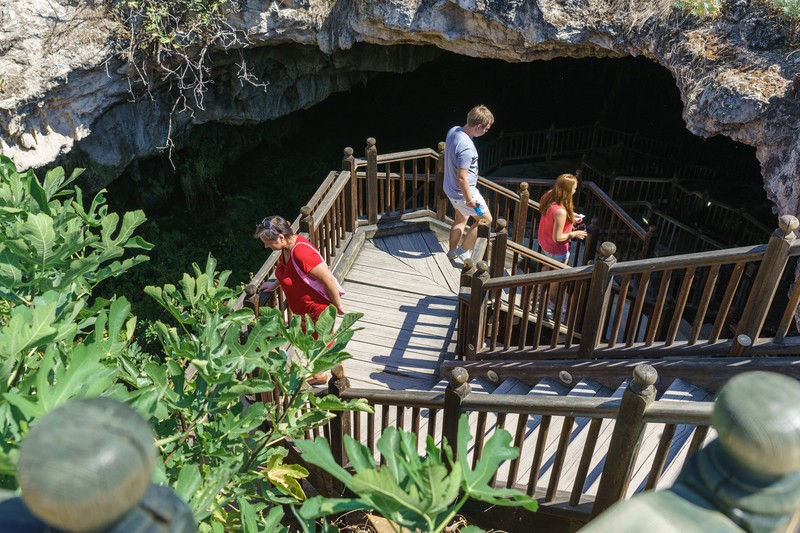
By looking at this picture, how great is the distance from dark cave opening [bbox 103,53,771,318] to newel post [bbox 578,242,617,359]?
8.11 metres

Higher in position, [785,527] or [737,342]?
[785,527]

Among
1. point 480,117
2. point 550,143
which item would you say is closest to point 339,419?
point 480,117

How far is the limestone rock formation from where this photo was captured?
6.05m

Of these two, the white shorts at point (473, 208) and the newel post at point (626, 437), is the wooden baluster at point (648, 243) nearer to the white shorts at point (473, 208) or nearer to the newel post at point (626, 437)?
the white shorts at point (473, 208)

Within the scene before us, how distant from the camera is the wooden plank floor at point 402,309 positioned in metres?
5.96

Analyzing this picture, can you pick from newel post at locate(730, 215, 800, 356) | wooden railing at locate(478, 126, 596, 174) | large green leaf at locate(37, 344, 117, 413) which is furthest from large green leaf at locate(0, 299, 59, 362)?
wooden railing at locate(478, 126, 596, 174)

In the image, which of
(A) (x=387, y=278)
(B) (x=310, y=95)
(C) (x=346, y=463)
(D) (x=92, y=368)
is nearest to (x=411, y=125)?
(B) (x=310, y=95)

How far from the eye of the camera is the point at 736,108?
6027 millimetres

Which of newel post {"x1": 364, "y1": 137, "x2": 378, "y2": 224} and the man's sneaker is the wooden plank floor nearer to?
the man's sneaker

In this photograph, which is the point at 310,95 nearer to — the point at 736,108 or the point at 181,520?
the point at 736,108

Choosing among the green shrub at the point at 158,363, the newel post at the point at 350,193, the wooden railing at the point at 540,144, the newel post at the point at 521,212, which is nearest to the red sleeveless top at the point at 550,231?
the newel post at the point at 521,212

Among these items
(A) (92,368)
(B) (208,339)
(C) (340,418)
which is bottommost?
(C) (340,418)

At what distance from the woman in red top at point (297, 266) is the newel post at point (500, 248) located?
2.13 meters

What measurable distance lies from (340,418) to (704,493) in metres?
2.99
